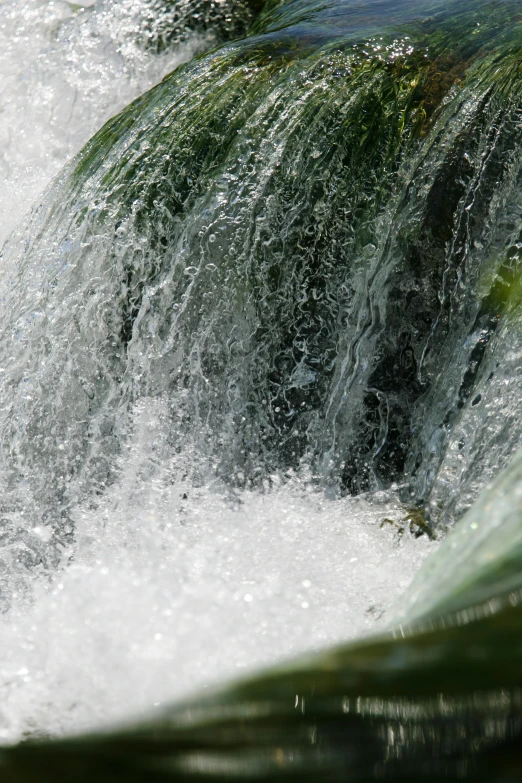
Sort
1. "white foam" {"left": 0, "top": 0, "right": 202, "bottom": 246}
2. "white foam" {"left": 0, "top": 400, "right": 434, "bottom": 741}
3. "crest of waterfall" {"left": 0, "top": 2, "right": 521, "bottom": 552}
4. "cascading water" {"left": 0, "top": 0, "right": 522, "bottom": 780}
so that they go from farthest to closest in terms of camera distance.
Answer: "white foam" {"left": 0, "top": 0, "right": 202, "bottom": 246} → "crest of waterfall" {"left": 0, "top": 2, "right": 521, "bottom": 552} → "cascading water" {"left": 0, "top": 0, "right": 522, "bottom": 780} → "white foam" {"left": 0, "top": 400, "right": 434, "bottom": 741}

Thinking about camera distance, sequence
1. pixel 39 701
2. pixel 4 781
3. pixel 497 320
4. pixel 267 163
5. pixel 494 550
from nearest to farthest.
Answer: pixel 4 781
pixel 494 550
pixel 39 701
pixel 497 320
pixel 267 163

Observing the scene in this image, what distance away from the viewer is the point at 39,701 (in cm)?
215

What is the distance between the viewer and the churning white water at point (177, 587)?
6.98 ft

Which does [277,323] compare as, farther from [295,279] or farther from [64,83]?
[64,83]

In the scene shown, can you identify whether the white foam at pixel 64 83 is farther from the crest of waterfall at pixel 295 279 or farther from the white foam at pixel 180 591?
the white foam at pixel 180 591

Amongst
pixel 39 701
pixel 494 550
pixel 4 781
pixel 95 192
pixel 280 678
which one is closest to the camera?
pixel 4 781

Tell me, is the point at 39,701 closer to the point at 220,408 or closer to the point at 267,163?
the point at 220,408

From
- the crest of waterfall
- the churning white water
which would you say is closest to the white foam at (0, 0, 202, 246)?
the crest of waterfall

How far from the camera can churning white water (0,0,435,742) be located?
213 cm

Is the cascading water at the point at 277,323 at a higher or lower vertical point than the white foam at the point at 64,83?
lower

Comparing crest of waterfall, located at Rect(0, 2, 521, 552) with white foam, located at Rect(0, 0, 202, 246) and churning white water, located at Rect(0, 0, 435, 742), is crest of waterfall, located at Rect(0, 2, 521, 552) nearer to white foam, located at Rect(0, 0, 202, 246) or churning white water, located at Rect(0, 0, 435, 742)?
churning white water, located at Rect(0, 0, 435, 742)

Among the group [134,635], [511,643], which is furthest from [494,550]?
[134,635]

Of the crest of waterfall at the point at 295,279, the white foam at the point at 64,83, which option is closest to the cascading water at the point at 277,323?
the crest of waterfall at the point at 295,279

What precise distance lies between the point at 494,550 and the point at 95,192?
2.76m
